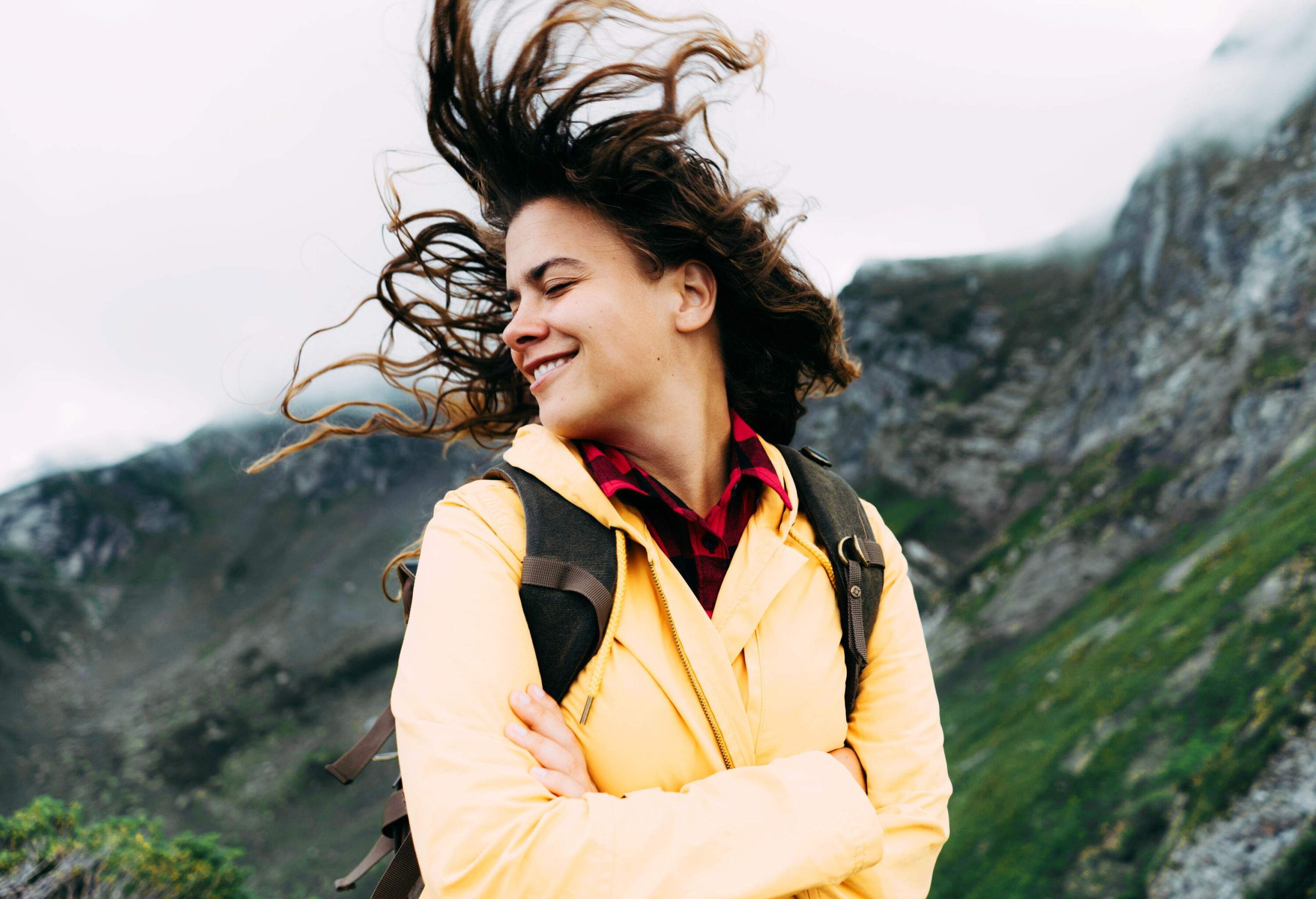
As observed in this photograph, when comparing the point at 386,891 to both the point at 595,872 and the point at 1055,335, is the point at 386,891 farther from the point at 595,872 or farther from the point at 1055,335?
the point at 1055,335

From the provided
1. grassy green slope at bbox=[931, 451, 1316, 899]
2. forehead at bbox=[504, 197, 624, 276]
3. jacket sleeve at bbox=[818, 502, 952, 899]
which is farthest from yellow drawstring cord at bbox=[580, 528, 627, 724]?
grassy green slope at bbox=[931, 451, 1316, 899]

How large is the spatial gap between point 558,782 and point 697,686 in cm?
48

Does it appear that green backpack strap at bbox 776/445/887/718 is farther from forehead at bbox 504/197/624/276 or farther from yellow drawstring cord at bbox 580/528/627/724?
forehead at bbox 504/197/624/276

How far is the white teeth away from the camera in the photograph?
109 inches

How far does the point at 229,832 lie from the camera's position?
48469 mm

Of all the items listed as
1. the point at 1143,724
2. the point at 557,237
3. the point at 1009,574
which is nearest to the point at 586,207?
the point at 557,237

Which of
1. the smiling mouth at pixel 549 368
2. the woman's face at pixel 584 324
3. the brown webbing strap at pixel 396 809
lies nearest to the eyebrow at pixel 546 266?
the woman's face at pixel 584 324

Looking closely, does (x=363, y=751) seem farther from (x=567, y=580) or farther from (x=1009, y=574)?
(x=1009, y=574)

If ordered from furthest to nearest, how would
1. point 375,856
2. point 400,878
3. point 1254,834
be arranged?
point 1254,834
point 375,856
point 400,878

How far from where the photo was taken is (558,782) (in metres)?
2.11

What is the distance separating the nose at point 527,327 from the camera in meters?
2.76

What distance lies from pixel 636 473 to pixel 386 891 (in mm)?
1462

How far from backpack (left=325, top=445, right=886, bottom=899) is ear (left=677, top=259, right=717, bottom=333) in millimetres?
737

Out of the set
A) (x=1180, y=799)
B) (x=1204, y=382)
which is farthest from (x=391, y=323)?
(x=1204, y=382)
